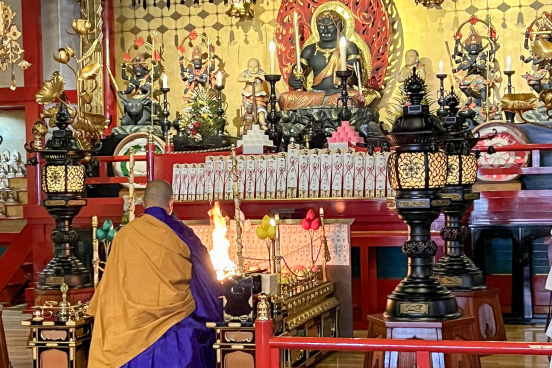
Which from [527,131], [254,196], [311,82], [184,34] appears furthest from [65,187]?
[184,34]

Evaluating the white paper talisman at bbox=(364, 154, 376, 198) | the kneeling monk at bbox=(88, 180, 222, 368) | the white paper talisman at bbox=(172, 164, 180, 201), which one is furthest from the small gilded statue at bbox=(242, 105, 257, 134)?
the kneeling monk at bbox=(88, 180, 222, 368)

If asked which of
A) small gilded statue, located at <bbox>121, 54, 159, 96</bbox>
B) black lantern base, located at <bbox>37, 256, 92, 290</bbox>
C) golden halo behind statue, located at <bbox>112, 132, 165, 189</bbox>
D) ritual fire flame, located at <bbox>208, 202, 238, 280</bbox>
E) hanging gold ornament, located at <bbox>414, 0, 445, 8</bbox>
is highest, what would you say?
hanging gold ornament, located at <bbox>414, 0, 445, 8</bbox>

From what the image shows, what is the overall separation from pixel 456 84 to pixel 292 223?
4.69 meters

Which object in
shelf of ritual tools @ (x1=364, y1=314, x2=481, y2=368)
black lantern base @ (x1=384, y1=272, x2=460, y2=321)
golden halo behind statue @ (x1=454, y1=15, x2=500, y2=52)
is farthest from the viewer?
golden halo behind statue @ (x1=454, y1=15, x2=500, y2=52)

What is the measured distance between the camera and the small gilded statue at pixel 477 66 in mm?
10367

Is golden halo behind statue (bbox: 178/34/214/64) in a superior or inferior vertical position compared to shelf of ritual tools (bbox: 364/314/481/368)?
superior

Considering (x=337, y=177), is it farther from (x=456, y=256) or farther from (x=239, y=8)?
(x=239, y=8)

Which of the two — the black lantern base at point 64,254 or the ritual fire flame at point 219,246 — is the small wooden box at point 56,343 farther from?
the black lantern base at point 64,254

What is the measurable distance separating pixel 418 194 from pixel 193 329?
137 centimetres

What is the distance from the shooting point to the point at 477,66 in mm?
10656

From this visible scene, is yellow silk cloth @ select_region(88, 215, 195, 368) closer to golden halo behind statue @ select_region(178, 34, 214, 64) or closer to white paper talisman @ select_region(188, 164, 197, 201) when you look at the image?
white paper talisman @ select_region(188, 164, 197, 201)

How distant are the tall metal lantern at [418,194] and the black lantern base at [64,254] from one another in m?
2.98

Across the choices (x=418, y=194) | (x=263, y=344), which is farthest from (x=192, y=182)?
(x=263, y=344)

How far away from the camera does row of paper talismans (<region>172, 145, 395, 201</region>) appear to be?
7551mm
